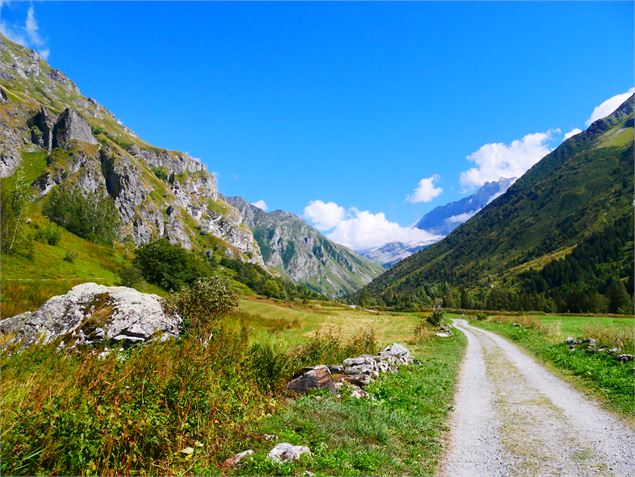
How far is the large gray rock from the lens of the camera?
→ 61.6 ft

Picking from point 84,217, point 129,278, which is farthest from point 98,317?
point 84,217

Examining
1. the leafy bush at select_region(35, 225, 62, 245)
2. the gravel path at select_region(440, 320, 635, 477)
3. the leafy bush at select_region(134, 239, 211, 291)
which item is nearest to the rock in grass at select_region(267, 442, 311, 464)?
the gravel path at select_region(440, 320, 635, 477)

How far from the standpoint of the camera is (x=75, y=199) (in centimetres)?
13850

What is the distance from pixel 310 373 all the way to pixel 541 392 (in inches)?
429

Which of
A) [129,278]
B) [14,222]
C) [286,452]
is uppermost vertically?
[14,222]

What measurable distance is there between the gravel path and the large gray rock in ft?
47.1

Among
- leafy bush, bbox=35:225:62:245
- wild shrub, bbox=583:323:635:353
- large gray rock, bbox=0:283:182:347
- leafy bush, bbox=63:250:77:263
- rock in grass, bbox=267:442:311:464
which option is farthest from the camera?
leafy bush, bbox=35:225:62:245

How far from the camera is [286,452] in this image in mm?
8086

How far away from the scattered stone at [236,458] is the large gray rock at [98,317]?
1177 cm

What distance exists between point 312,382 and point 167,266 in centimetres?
7456

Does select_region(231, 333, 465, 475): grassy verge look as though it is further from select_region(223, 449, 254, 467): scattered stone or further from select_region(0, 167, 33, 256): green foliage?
select_region(0, 167, 33, 256): green foliage

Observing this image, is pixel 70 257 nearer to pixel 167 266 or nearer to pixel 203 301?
pixel 167 266

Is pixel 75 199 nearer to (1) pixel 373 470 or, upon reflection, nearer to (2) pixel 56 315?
(2) pixel 56 315

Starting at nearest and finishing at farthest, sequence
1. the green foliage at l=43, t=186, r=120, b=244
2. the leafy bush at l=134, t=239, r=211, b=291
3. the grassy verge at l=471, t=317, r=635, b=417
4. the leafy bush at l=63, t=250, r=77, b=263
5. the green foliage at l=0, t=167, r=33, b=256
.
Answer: the grassy verge at l=471, t=317, r=635, b=417
the green foliage at l=0, t=167, r=33, b=256
the leafy bush at l=63, t=250, r=77, b=263
the leafy bush at l=134, t=239, r=211, b=291
the green foliage at l=43, t=186, r=120, b=244
